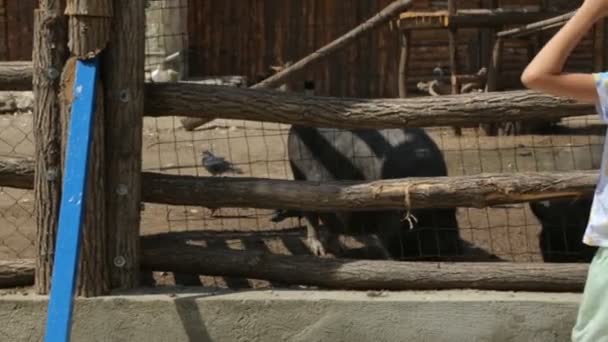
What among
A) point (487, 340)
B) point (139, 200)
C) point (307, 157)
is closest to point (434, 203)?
point (487, 340)

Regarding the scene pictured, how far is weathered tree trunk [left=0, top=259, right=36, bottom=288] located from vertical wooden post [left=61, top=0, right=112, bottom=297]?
0.34m

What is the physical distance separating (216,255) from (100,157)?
0.69m

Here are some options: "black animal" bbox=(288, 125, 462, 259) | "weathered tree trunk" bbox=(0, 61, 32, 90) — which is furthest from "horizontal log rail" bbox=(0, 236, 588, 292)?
"black animal" bbox=(288, 125, 462, 259)

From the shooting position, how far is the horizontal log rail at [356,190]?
4480 millimetres

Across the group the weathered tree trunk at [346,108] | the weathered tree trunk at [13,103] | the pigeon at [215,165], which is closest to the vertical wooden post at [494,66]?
the pigeon at [215,165]

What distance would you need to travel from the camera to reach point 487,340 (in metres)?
4.32

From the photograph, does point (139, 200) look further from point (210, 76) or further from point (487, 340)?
point (210, 76)

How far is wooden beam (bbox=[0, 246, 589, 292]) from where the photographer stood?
4461 millimetres

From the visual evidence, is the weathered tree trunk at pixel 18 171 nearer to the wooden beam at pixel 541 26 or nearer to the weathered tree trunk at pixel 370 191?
the weathered tree trunk at pixel 370 191

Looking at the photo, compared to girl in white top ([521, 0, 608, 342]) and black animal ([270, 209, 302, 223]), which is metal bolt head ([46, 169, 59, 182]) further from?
black animal ([270, 209, 302, 223])

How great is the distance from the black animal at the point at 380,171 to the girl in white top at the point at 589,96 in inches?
108

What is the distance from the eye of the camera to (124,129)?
14.6 ft

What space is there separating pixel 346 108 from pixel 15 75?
1.46 m

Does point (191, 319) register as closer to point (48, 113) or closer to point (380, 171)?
point (48, 113)
